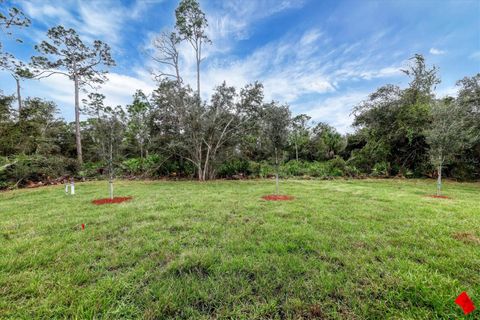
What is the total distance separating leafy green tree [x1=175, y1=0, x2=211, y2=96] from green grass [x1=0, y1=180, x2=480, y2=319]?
972 centimetres

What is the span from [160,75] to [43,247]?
11042 millimetres

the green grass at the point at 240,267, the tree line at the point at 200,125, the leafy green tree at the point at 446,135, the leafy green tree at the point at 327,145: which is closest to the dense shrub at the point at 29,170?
the tree line at the point at 200,125

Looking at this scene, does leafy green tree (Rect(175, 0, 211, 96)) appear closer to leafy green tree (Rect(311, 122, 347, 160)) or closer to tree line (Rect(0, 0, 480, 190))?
tree line (Rect(0, 0, 480, 190))

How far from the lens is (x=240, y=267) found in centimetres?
206

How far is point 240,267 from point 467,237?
11.3 feet

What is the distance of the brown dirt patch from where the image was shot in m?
2.57

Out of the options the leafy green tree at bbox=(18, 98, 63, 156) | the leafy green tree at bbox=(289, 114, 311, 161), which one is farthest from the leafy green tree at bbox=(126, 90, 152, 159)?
the leafy green tree at bbox=(289, 114, 311, 161)

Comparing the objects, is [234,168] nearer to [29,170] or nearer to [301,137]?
[29,170]

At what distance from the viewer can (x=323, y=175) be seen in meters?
12.0

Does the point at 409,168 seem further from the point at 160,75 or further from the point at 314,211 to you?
the point at 160,75

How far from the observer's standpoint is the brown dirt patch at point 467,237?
8.45ft

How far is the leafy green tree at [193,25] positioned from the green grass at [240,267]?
972cm

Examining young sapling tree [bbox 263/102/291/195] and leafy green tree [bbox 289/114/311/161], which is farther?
leafy green tree [bbox 289/114/311/161]

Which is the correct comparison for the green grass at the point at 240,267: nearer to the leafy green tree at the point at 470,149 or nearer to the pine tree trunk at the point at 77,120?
the leafy green tree at the point at 470,149
